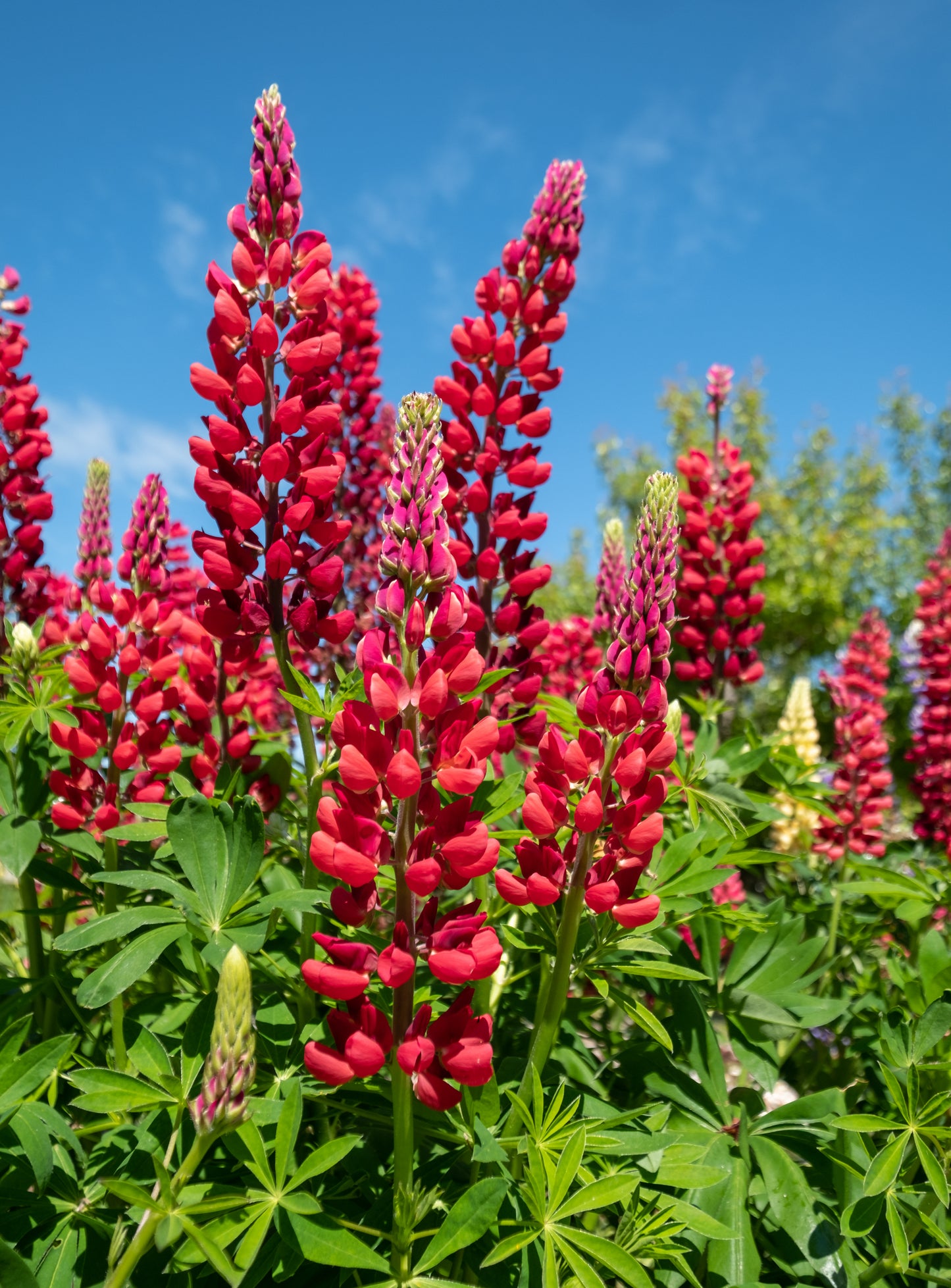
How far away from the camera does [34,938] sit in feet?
7.03

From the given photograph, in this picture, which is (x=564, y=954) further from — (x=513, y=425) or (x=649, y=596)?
(x=513, y=425)

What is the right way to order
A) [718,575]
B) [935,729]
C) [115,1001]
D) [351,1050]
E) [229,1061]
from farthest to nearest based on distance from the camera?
[935,729], [718,575], [115,1001], [351,1050], [229,1061]

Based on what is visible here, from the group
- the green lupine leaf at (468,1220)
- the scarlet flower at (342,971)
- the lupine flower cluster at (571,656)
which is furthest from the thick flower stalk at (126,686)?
the lupine flower cluster at (571,656)

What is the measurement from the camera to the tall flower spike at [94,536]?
2.50m

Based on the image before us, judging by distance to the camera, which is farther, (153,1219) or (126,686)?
(126,686)

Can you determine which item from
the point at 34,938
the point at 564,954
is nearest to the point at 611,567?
the point at 564,954

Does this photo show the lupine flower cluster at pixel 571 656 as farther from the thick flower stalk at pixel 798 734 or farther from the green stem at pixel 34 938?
the green stem at pixel 34 938

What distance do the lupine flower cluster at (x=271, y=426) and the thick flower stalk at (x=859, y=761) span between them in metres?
2.23

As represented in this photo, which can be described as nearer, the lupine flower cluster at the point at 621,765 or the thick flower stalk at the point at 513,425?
the lupine flower cluster at the point at 621,765

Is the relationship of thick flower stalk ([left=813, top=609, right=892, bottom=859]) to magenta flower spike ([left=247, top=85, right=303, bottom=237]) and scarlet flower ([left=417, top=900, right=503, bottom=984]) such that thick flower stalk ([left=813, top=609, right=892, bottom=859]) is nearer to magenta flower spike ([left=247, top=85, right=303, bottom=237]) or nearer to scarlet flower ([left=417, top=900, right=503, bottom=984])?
scarlet flower ([left=417, top=900, right=503, bottom=984])

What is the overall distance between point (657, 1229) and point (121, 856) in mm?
1378

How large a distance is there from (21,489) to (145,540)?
0.88 meters

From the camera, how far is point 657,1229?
4.77ft

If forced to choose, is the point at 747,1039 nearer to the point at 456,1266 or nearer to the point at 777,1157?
the point at 777,1157
